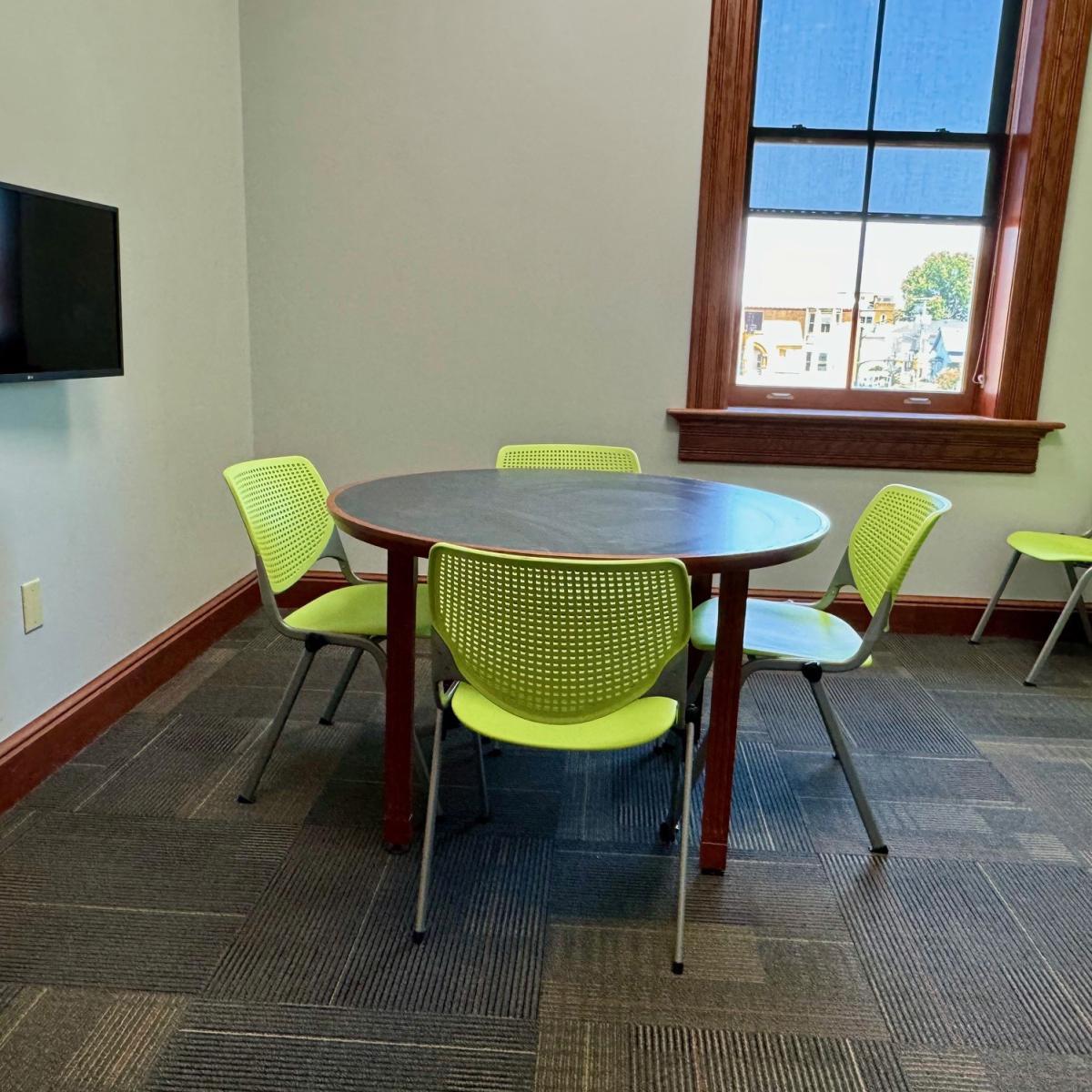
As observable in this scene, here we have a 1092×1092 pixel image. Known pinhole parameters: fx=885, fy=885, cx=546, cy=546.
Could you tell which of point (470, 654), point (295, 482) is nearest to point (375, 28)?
point (295, 482)

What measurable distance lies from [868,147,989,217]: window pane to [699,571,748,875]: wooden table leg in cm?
229

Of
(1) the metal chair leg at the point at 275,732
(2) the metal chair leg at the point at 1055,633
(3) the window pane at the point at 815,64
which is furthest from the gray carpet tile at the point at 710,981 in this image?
(3) the window pane at the point at 815,64

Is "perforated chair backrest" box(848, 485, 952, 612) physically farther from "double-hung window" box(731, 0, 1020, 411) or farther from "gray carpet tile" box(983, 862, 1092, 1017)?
"double-hung window" box(731, 0, 1020, 411)

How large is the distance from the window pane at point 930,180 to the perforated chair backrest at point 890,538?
1777mm

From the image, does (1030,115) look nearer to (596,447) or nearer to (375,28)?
(596,447)

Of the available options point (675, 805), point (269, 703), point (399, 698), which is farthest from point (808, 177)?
point (269, 703)

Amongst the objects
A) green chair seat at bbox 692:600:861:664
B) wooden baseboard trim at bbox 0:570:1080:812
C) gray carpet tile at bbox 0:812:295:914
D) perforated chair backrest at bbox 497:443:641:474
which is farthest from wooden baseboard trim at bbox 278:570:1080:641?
gray carpet tile at bbox 0:812:295:914

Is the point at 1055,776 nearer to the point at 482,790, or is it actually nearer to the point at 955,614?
the point at 955,614

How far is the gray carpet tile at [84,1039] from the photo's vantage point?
1.35 m

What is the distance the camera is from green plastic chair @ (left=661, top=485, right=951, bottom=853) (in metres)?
1.92

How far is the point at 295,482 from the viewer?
2.32 metres

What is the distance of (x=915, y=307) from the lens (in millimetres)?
3500

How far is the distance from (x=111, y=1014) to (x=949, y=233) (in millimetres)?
3627

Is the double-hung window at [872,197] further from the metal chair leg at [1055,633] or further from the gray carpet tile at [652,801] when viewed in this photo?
the gray carpet tile at [652,801]
